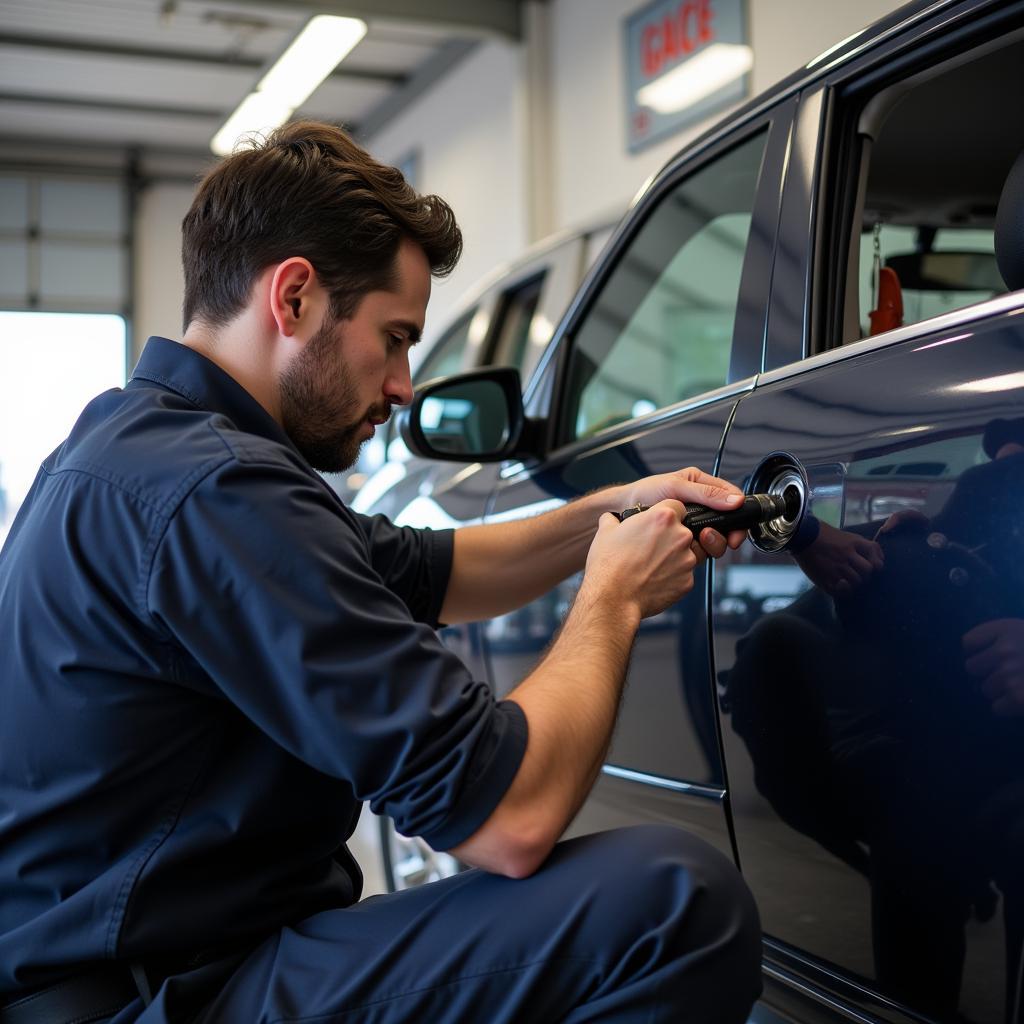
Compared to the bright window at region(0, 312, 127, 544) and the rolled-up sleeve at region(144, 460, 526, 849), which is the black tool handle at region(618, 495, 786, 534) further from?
the bright window at region(0, 312, 127, 544)

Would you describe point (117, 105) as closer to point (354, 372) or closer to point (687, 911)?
point (354, 372)

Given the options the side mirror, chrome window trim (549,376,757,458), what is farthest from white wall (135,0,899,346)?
chrome window trim (549,376,757,458)

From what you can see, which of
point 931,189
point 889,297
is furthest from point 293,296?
point 931,189

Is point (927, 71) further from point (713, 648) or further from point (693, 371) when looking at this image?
point (693, 371)

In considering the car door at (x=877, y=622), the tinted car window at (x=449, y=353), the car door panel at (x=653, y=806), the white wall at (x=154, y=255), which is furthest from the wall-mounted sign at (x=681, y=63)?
the white wall at (x=154, y=255)

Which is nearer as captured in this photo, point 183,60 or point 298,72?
point 298,72

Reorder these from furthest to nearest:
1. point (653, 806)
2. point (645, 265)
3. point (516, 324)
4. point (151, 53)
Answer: point (151, 53) → point (516, 324) → point (645, 265) → point (653, 806)

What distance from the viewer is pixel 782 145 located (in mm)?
1704

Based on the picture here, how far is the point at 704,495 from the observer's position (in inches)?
56.8

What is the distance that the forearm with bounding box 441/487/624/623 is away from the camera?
193 cm

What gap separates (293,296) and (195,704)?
536 mm

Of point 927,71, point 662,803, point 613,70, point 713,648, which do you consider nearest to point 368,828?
point 662,803

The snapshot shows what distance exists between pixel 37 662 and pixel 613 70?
6.62 meters

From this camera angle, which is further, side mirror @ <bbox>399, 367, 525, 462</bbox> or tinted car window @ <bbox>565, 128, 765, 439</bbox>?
side mirror @ <bbox>399, 367, 525, 462</bbox>
